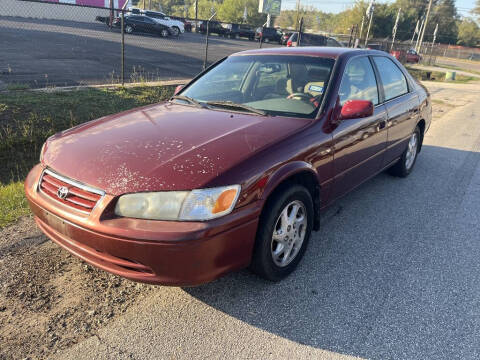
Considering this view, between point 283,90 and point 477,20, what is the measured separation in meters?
102

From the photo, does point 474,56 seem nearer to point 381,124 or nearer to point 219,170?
point 381,124

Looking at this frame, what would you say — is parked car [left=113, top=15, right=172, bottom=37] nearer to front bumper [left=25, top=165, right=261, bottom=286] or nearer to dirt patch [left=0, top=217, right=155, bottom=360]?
dirt patch [left=0, top=217, right=155, bottom=360]

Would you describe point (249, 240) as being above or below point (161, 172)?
below

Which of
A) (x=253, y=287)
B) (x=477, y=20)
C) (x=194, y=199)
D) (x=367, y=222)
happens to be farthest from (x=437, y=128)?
(x=477, y=20)

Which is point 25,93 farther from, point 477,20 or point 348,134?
point 477,20

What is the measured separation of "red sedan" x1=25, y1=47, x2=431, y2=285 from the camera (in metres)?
2.21

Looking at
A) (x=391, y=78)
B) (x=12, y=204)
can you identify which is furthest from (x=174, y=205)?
(x=391, y=78)

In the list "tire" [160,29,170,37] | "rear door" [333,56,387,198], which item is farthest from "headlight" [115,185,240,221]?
"tire" [160,29,170,37]

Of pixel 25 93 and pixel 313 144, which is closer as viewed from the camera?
pixel 313 144

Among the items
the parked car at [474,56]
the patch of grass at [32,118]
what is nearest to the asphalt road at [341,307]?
the patch of grass at [32,118]

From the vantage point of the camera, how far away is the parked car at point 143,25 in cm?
2673

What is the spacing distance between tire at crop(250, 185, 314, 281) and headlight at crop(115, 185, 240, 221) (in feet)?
1.46

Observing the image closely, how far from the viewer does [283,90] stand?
139 inches

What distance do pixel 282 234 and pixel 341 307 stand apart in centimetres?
64
